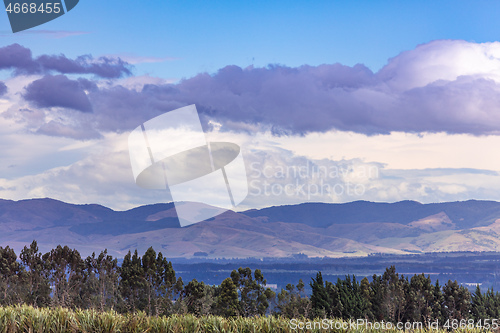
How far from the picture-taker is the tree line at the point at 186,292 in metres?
65.8

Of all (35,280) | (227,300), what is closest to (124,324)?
(227,300)

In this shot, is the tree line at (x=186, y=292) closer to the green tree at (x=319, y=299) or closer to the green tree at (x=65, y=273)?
the green tree at (x=65, y=273)

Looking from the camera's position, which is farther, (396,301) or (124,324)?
(396,301)

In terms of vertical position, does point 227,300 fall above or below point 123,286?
below

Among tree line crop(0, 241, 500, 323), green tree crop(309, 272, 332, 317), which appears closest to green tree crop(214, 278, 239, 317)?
tree line crop(0, 241, 500, 323)

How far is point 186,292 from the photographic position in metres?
68.4

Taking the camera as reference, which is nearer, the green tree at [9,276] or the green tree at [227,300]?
the green tree at [9,276]

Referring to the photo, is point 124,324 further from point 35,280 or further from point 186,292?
point 35,280

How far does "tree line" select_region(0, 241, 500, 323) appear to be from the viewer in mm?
65750

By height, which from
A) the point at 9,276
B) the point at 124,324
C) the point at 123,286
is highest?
the point at 124,324

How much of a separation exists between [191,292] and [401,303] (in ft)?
93.4

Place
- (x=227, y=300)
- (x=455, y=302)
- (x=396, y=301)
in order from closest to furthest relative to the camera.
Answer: (x=227, y=300) → (x=396, y=301) → (x=455, y=302)

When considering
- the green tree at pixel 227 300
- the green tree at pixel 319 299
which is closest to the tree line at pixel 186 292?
the green tree at pixel 227 300

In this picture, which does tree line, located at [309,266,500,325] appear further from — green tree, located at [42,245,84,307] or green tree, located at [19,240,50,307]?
green tree, located at [19,240,50,307]
